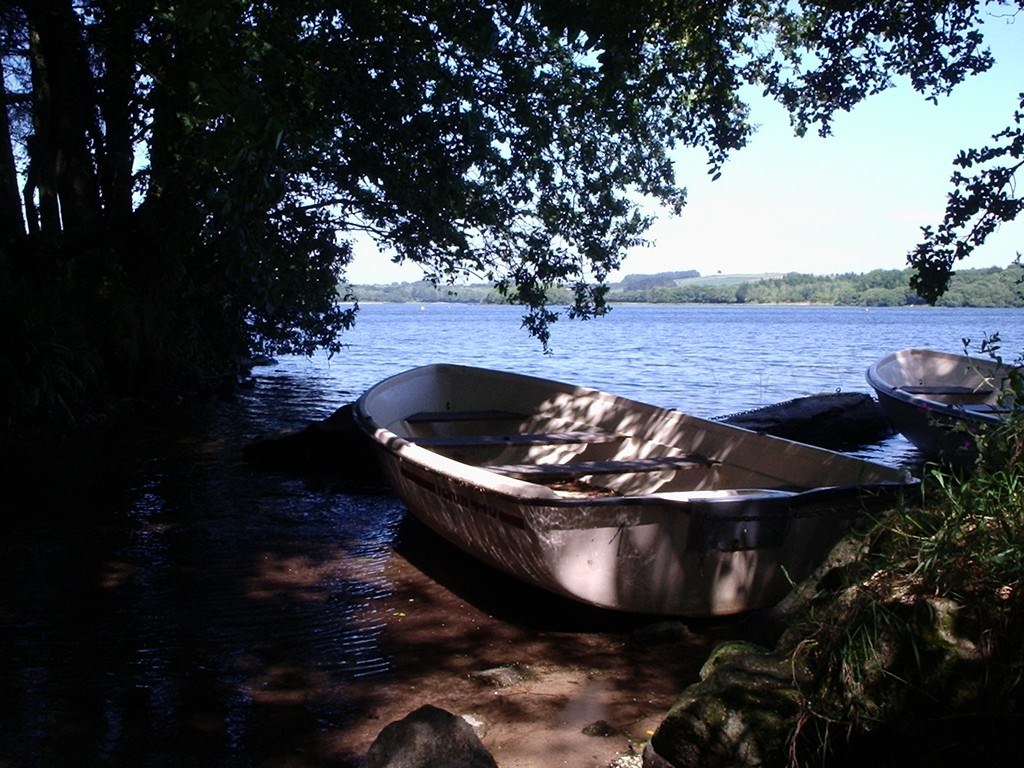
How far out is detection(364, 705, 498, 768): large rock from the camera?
348cm

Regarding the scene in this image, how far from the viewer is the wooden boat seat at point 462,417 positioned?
943 centimetres

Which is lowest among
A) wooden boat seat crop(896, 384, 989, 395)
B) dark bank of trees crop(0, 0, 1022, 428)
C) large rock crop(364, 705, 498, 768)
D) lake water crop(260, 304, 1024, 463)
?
lake water crop(260, 304, 1024, 463)

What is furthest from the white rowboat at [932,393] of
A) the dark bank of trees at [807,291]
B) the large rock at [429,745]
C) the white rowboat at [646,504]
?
the dark bank of trees at [807,291]

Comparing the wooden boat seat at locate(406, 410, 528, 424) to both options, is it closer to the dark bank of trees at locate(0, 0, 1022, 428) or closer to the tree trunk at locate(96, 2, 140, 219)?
the dark bank of trees at locate(0, 0, 1022, 428)

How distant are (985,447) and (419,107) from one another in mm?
6421

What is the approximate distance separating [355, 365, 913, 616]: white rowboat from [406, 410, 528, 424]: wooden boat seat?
1003 mm

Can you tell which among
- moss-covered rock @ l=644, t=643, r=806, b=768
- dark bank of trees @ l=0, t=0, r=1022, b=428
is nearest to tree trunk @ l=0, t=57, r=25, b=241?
dark bank of trees @ l=0, t=0, r=1022, b=428

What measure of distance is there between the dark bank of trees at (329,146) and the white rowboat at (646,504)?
58.4 inches

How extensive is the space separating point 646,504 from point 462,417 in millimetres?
4461

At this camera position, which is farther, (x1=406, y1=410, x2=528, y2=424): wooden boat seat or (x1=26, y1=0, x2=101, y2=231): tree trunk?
(x1=26, y1=0, x2=101, y2=231): tree trunk

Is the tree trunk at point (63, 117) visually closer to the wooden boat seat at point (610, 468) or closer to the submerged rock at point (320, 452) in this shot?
the submerged rock at point (320, 452)

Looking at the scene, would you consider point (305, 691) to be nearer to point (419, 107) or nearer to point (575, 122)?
point (419, 107)

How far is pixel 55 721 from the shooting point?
14.5 ft

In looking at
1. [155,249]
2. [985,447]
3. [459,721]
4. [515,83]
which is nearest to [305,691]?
[459,721]
